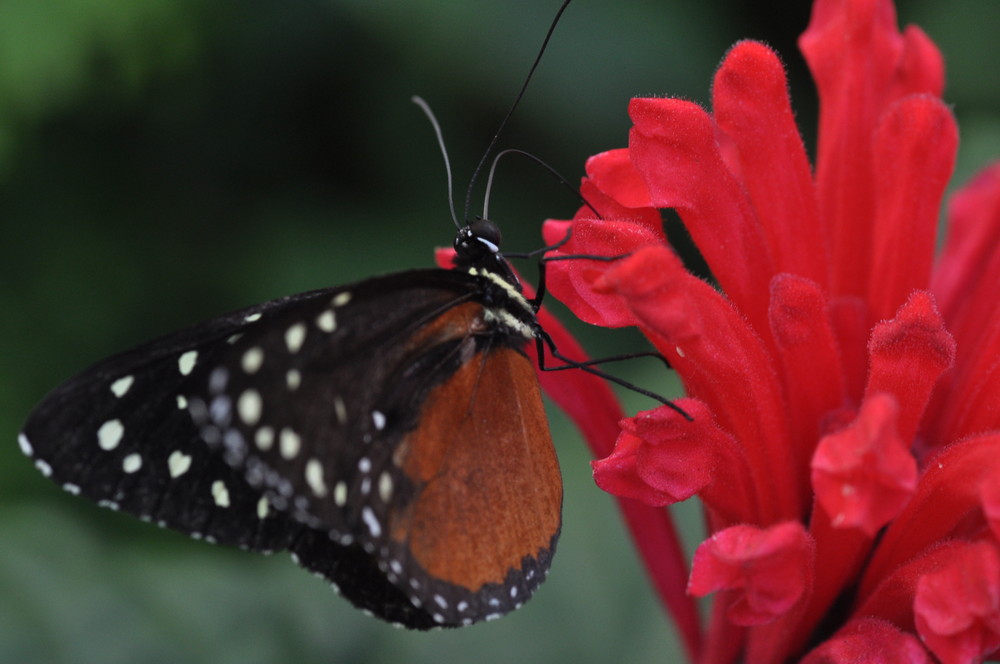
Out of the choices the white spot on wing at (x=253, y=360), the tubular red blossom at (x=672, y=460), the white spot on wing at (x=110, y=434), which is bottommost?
the tubular red blossom at (x=672, y=460)

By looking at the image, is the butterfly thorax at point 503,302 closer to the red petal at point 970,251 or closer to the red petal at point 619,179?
the red petal at point 619,179

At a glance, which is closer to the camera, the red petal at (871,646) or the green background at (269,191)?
the red petal at (871,646)

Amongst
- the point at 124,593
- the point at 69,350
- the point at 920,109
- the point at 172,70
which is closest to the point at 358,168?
the point at 172,70

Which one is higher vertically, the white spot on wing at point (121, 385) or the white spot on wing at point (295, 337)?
the white spot on wing at point (295, 337)

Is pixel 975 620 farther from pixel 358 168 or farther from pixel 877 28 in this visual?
pixel 358 168

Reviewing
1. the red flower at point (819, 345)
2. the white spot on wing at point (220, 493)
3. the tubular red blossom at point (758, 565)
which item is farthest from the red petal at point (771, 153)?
the white spot on wing at point (220, 493)
